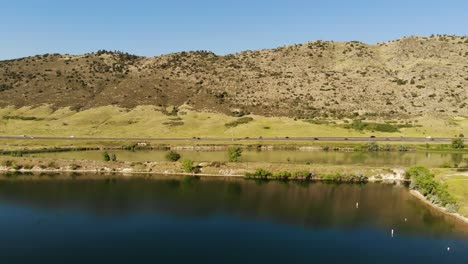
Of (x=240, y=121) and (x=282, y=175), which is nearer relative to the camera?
(x=282, y=175)

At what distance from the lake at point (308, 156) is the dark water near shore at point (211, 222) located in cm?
1914

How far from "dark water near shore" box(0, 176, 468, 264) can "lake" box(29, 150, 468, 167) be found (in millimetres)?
19138

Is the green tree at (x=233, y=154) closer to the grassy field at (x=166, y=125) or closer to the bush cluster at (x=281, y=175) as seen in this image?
the bush cluster at (x=281, y=175)

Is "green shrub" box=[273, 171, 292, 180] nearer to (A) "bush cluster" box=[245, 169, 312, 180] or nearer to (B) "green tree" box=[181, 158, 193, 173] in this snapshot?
(A) "bush cluster" box=[245, 169, 312, 180]

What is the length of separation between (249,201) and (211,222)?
13110 mm

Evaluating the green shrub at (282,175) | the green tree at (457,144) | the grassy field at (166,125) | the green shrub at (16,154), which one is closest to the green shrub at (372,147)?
the green tree at (457,144)

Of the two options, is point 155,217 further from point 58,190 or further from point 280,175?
point 280,175

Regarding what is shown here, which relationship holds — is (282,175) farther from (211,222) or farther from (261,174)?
(211,222)

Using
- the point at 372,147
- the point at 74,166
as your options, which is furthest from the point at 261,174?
the point at 372,147

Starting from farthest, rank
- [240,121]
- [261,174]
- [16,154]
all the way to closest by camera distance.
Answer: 1. [240,121]
2. [16,154]
3. [261,174]

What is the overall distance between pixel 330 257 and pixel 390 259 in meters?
6.48

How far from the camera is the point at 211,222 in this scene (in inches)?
2446

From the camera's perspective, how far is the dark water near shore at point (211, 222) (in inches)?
1944

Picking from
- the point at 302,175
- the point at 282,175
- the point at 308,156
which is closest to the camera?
the point at 302,175
